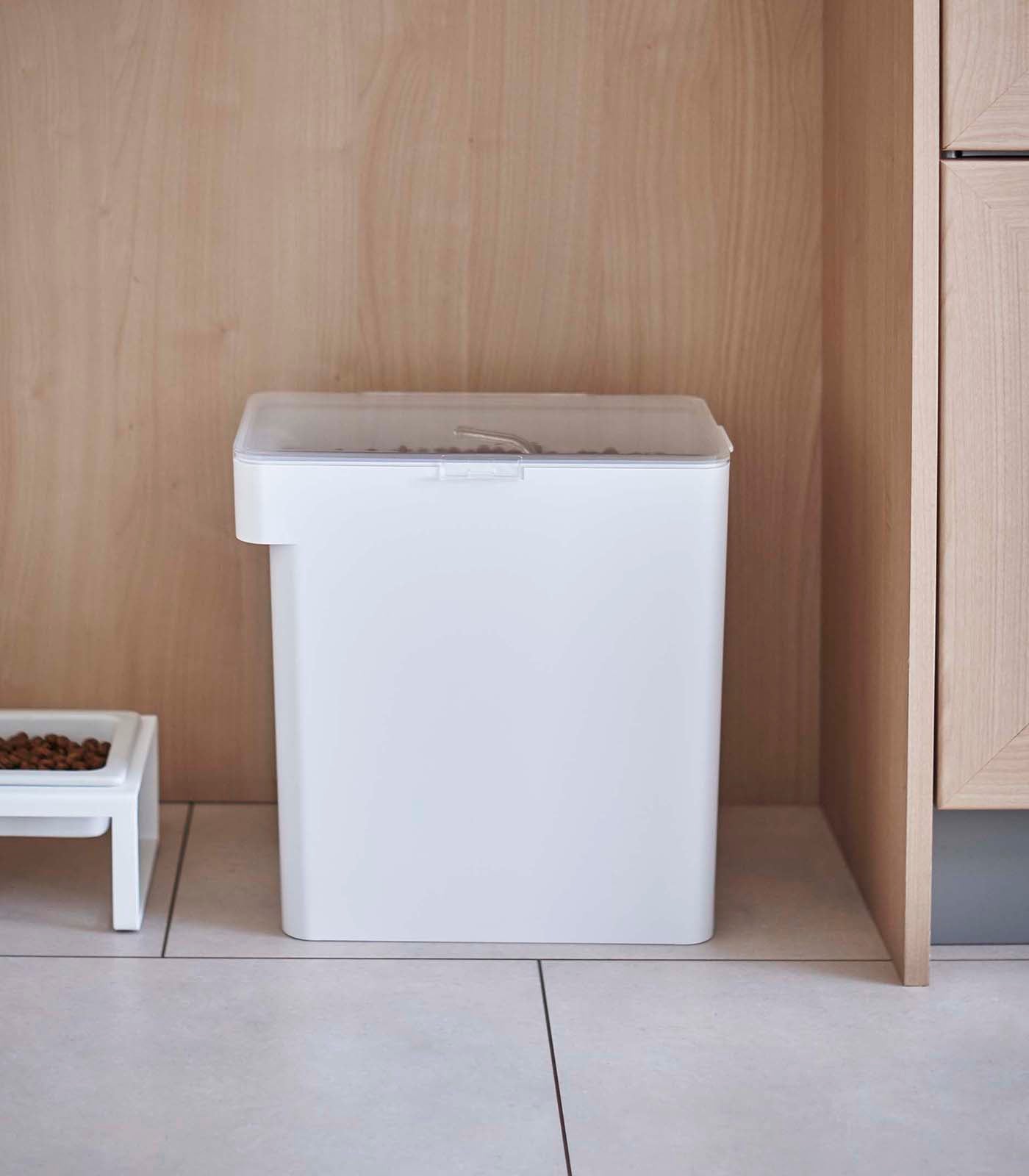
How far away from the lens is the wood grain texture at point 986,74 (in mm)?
1225

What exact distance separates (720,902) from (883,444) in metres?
0.48

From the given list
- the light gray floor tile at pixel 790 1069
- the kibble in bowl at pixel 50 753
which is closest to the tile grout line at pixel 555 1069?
the light gray floor tile at pixel 790 1069

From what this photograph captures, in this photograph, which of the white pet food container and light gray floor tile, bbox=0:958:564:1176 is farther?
the white pet food container

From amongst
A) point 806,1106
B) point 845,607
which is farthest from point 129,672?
point 806,1106

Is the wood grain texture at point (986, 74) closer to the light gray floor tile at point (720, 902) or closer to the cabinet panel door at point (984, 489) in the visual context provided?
the cabinet panel door at point (984, 489)

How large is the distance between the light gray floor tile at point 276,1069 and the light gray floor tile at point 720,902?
3 centimetres

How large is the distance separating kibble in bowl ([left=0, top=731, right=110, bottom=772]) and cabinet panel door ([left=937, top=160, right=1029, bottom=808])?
2.57 feet

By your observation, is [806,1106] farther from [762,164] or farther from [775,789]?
[762,164]

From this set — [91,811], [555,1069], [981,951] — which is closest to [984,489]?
[981,951]

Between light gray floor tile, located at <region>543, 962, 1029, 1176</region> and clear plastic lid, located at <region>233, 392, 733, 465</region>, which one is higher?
clear plastic lid, located at <region>233, 392, 733, 465</region>

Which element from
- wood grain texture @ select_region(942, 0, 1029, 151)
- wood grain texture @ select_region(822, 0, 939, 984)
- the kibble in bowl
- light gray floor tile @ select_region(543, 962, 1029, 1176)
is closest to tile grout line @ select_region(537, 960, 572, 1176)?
light gray floor tile @ select_region(543, 962, 1029, 1176)

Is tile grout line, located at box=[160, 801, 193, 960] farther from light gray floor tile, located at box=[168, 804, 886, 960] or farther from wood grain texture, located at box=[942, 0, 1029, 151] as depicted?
wood grain texture, located at box=[942, 0, 1029, 151]

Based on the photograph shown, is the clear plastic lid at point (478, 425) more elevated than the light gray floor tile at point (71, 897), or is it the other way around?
the clear plastic lid at point (478, 425)

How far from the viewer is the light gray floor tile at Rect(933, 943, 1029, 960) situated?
1.42 m
